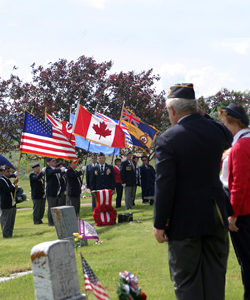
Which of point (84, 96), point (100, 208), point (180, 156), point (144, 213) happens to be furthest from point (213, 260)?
point (84, 96)

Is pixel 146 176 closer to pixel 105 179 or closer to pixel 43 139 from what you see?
pixel 105 179

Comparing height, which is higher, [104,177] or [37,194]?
[104,177]

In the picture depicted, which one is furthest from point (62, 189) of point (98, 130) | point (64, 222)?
point (64, 222)

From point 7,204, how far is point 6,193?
0.35m

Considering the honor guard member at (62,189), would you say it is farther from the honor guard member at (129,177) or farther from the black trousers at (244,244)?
the black trousers at (244,244)

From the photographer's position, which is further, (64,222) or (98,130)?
(98,130)

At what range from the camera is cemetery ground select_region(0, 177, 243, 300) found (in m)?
6.43

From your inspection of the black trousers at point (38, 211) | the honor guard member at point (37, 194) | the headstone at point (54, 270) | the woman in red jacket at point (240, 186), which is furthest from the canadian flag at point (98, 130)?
the headstone at point (54, 270)

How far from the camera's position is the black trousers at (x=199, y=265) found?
12.5 feet

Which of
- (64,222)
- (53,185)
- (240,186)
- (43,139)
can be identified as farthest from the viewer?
(53,185)

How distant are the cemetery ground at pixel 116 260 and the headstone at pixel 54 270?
2018 mm

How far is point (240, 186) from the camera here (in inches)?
186

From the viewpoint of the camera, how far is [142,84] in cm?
2594

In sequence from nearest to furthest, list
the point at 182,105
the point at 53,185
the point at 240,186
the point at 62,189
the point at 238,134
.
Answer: the point at 182,105, the point at 240,186, the point at 238,134, the point at 53,185, the point at 62,189
